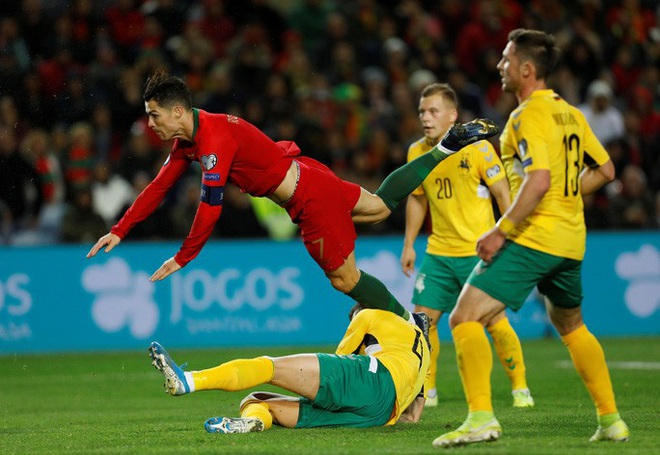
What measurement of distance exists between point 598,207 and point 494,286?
10294 mm

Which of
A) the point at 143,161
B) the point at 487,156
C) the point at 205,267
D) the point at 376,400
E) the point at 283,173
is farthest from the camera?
the point at 143,161

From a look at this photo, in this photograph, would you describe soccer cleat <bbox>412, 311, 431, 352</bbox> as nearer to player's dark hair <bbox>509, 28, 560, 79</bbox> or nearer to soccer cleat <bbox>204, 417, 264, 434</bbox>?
soccer cleat <bbox>204, 417, 264, 434</bbox>

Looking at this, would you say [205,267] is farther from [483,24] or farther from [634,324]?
[483,24]

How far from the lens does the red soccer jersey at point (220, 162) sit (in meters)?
7.70

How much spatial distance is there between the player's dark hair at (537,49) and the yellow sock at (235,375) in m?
2.38

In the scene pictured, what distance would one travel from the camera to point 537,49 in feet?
21.9

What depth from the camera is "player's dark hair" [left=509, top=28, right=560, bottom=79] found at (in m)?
6.67

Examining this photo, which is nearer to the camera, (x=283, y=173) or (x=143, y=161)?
(x=283, y=173)

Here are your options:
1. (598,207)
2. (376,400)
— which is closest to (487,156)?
(376,400)

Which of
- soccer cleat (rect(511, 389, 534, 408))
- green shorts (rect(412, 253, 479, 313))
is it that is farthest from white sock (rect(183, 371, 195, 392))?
green shorts (rect(412, 253, 479, 313))

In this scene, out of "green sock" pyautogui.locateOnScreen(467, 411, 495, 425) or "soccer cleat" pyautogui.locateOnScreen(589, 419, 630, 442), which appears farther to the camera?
"soccer cleat" pyautogui.locateOnScreen(589, 419, 630, 442)

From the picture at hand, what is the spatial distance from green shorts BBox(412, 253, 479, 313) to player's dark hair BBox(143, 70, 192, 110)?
284cm

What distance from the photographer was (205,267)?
1480 centimetres

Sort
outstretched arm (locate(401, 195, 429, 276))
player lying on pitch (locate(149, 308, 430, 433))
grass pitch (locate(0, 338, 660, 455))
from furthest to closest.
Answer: outstretched arm (locate(401, 195, 429, 276)) < player lying on pitch (locate(149, 308, 430, 433)) < grass pitch (locate(0, 338, 660, 455))
